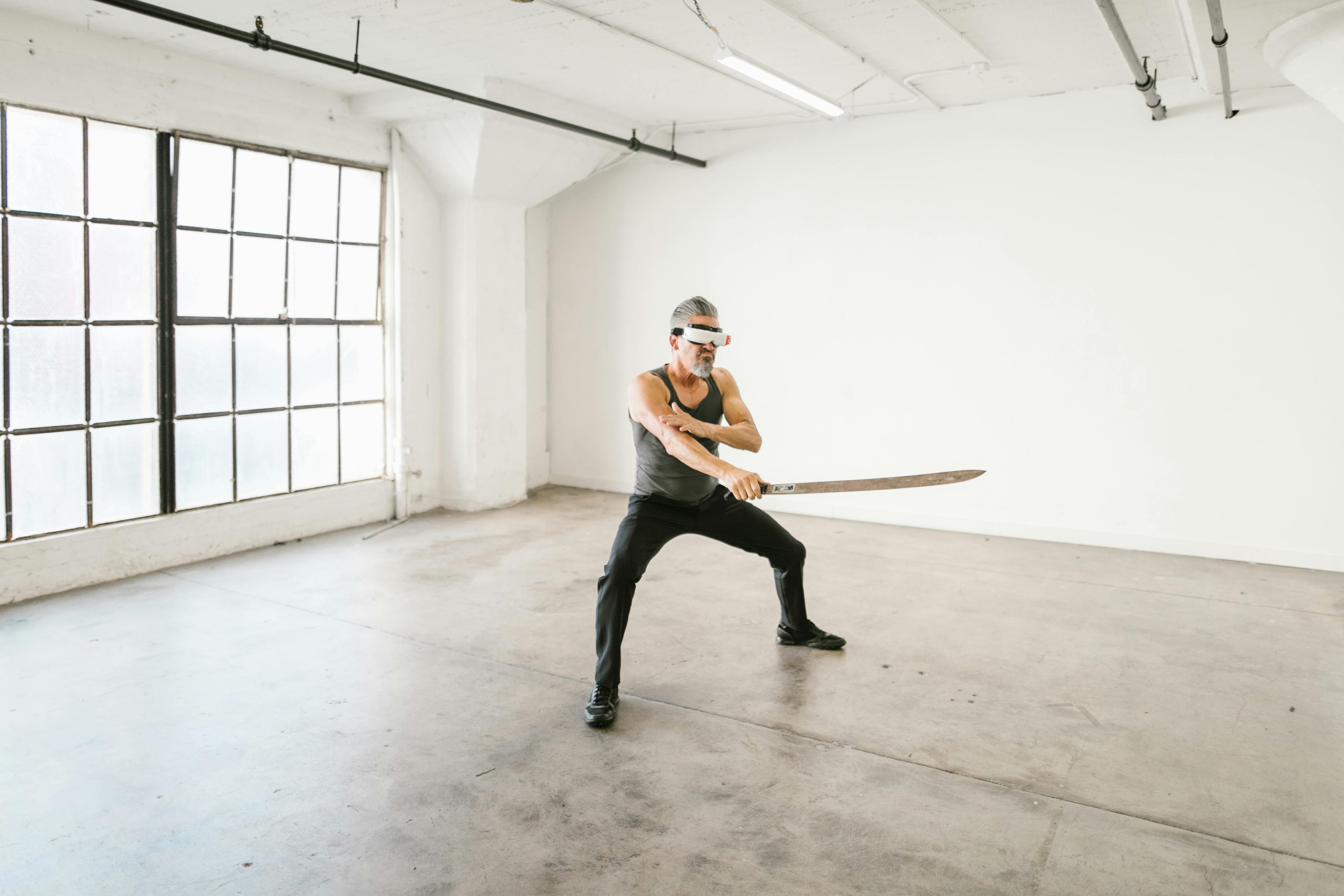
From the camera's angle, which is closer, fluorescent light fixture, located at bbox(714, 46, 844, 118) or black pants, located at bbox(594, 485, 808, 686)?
black pants, located at bbox(594, 485, 808, 686)

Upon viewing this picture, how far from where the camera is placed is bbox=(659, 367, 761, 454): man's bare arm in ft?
12.1

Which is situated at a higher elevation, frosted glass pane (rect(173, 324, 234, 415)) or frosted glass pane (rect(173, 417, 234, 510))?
frosted glass pane (rect(173, 324, 234, 415))

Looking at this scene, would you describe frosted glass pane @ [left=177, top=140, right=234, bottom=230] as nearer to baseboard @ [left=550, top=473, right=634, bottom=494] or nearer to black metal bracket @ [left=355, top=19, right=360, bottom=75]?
black metal bracket @ [left=355, top=19, right=360, bottom=75]

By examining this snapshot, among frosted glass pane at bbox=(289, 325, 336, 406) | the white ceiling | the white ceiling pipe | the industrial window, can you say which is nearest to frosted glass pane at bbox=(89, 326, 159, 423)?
the industrial window

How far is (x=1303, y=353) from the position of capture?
5.72m

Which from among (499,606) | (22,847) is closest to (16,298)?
(499,606)

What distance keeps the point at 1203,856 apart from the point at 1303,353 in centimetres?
423

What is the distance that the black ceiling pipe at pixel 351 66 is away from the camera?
163 inches

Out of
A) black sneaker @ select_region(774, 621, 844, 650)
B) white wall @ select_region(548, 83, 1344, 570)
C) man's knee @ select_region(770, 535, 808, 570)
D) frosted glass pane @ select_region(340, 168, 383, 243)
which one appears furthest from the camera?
frosted glass pane @ select_region(340, 168, 383, 243)

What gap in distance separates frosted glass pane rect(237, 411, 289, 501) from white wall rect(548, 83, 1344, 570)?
2.91 metres

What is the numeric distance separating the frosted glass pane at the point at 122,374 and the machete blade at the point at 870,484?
3.98 metres

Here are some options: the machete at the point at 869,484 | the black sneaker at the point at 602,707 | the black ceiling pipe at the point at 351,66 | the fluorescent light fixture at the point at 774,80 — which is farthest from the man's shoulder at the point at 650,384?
the black ceiling pipe at the point at 351,66

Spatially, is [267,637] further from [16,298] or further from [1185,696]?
[1185,696]

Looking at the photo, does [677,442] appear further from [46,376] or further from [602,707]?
[46,376]
